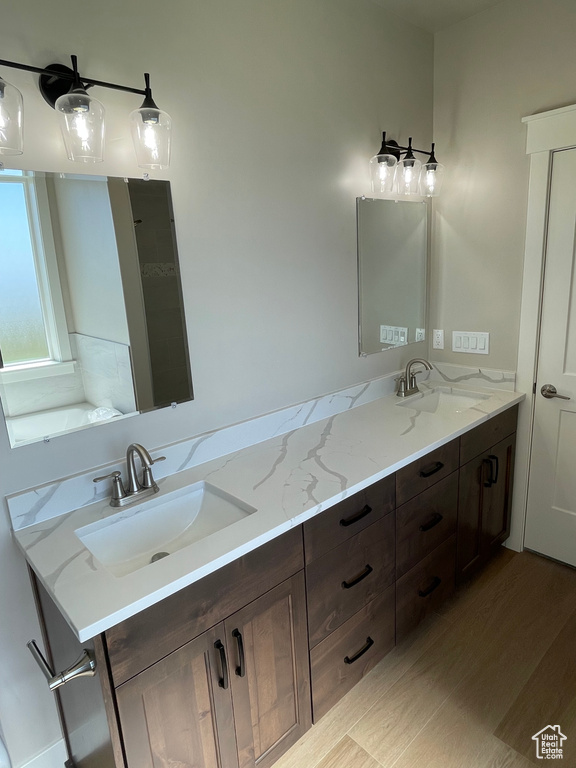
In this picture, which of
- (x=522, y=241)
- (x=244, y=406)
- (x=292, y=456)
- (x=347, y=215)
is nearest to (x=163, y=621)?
(x=292, y=456)

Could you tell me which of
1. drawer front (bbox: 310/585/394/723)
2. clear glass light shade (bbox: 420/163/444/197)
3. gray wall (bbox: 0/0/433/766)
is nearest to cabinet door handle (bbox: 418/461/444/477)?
drawer front (bbox: 310/585/394/723)

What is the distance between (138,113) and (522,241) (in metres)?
1.79

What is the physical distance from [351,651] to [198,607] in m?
0.76

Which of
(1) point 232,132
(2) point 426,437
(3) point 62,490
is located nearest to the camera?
(3) point 62,490

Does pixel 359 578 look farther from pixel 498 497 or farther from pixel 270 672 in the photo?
pixel 498 497

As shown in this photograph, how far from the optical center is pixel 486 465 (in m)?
2.22

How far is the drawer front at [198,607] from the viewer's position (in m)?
1.07

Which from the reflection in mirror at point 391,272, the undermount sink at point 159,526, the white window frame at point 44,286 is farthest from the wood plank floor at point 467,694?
the white window frame at point 44,286

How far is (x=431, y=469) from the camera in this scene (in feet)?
6.11

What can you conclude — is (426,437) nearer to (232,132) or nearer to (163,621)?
(163,621)

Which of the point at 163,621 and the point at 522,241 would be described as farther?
the point at 522,241

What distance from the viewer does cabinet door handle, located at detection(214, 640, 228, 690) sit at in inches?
48.6

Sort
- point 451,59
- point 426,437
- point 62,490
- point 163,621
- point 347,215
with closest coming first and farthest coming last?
point 163,621 → point 62,490 → point 426,437 → point 347,215 → point 451,59

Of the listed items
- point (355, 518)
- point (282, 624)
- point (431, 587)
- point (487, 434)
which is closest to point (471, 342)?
point (487, 434)
